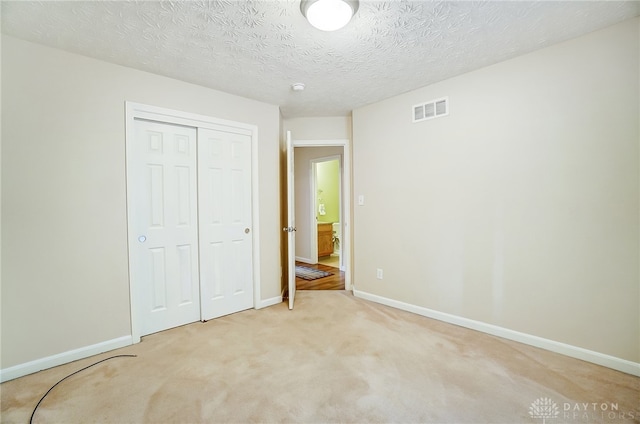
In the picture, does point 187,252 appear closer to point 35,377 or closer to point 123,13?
point 35,377

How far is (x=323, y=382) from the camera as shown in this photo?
1.91m

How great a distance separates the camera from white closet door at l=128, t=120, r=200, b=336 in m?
2.57

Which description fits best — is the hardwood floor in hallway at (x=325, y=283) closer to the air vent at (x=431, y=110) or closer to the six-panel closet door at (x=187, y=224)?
the six-panel closet door at (x=187, y=224)

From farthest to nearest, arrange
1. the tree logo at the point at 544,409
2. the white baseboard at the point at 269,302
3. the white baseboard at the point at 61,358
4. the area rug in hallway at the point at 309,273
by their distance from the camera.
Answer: the area rug in hallway at the point at 309,273 < the white baseboard at the point at 269,302 < the white baseboard at the point at 61,358 < the tree logo at the point at 544,409

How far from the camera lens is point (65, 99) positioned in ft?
7.18

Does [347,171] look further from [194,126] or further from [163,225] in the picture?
[163,225]

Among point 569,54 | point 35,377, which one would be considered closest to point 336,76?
point 569,54

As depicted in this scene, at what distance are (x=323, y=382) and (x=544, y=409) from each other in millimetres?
1304

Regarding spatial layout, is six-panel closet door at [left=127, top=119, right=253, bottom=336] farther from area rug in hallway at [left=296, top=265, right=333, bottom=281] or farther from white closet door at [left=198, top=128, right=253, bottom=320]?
area rug in hallway at [left=296, top=265, right=333, bottom=281]

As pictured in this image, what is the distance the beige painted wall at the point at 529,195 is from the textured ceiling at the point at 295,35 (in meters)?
0.27

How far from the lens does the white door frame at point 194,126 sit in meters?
2.47

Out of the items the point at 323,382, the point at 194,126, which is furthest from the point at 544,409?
the point at 194,126

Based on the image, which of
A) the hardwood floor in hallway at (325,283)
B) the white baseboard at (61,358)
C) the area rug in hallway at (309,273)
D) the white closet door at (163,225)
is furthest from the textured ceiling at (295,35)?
the area rug in hallway at (309,273)

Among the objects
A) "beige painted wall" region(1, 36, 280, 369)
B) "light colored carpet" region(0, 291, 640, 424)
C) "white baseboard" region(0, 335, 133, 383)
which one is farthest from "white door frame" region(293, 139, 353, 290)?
"white baseboard" region(0, 335, 133, 383)
